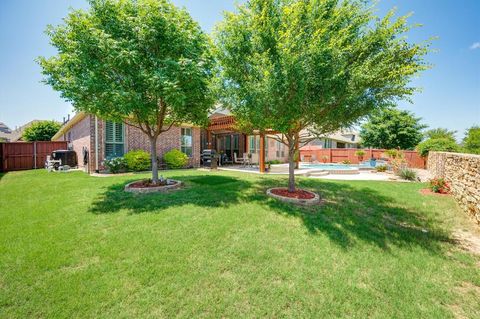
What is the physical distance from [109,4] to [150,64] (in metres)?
2.02

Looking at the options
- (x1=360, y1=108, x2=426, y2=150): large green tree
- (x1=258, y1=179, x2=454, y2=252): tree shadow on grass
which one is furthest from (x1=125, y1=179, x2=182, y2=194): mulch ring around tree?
(x1=360, y1=108, x2=426, y2=150): large green tree

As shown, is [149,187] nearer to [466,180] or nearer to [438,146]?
[466,180]

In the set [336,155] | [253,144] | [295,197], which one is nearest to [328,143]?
[336,155]

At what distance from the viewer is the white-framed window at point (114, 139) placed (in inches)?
486

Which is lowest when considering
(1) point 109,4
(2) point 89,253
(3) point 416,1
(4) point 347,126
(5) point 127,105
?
(2) point 89,253

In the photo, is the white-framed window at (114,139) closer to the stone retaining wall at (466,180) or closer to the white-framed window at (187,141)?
the white-framed window at (187,141)

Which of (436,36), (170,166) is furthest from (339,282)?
(170,166)

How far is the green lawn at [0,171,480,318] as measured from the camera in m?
2.69

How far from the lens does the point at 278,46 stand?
5.27m

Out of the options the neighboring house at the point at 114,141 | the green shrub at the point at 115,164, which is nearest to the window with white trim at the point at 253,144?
the neighboring house at the point at 114,141

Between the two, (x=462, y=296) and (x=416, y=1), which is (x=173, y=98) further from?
(x=416, y=1)

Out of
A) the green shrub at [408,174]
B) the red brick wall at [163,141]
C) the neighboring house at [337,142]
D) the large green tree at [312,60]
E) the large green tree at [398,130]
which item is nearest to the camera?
the large green tree at [312,60]

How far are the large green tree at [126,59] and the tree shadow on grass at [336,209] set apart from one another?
2.83 m

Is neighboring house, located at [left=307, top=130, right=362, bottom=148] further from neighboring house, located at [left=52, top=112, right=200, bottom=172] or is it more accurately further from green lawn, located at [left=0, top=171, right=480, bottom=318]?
green lawn, located at [left=0, top=171, right=480, bottom=318]
